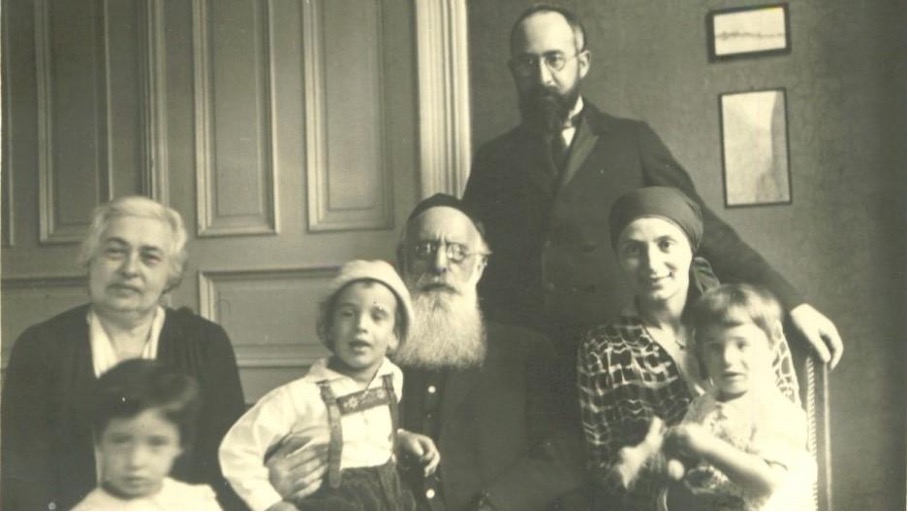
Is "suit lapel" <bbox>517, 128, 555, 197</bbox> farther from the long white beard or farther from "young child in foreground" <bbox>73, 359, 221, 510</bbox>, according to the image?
"young child in foreground" <bbox>73, 359, 221, 510</bbox>

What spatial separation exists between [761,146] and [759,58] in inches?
8.2

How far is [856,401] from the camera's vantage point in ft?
7.13

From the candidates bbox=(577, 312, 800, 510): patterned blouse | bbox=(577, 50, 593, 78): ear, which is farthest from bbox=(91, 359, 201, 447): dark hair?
bbox=(577, 50, 593, 78): ear

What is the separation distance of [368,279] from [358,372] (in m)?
0.22

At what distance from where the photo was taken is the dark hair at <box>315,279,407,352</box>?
2.23 metres

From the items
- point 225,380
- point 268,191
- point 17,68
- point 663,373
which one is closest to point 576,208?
point 663,373

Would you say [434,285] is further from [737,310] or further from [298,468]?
[737,310]

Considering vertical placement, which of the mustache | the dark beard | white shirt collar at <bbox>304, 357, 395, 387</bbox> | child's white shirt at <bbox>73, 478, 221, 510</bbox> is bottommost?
child's white shirt at <bbox>73, 478, 221, 510</bbox>

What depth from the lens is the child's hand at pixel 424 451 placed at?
2.22 metres

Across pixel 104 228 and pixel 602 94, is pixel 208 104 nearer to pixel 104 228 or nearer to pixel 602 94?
pixel 104 228

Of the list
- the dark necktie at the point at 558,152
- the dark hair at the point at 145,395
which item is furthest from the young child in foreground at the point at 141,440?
the dark necktie at the point at 558,152

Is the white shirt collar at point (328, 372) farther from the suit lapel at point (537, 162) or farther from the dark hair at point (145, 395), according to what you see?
the suit lapel at point (537, 162)

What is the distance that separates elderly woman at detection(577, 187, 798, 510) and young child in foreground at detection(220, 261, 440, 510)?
427 millimetres

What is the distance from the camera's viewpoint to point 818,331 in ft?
7.07
